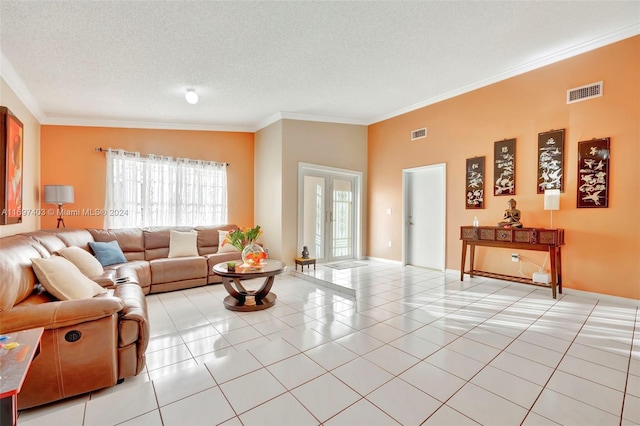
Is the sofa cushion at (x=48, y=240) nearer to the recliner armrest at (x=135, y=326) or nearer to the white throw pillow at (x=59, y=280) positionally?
the white throw pillow at (x=59, y=280)

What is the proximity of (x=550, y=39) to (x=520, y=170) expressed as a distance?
5.60ft

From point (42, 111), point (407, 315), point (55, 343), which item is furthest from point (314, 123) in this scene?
point (55, 343)

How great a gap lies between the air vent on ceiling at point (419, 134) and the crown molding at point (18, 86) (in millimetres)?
5936

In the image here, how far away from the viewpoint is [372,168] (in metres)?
6.54

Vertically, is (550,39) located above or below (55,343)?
above

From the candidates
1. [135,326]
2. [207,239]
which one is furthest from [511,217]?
[207,239]

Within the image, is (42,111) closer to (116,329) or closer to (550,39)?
(116,329)

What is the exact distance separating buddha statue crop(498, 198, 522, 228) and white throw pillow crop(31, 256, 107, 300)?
5072 mm

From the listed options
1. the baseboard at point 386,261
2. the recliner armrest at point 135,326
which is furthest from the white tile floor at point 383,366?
the baseboard at point 386,261

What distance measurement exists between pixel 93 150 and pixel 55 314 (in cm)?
431

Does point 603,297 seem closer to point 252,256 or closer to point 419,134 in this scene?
point 419,134

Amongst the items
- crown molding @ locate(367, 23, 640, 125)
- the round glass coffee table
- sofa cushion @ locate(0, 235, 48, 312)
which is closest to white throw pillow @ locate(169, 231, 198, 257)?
the round glass coffee table

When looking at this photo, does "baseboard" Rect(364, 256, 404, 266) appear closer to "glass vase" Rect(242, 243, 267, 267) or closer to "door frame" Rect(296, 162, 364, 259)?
"door frame" Rect(296, 162, 364, 259)

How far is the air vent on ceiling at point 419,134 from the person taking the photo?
550cm
